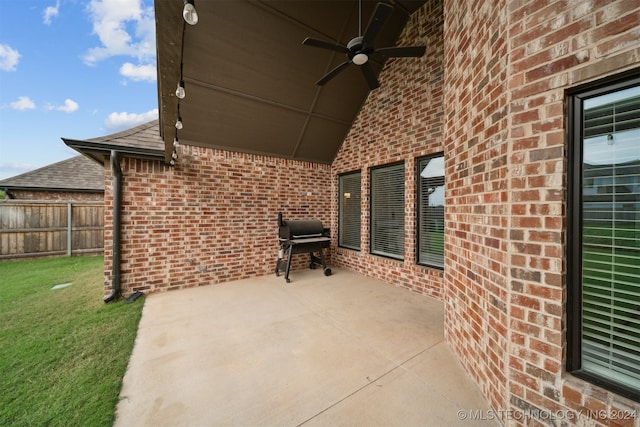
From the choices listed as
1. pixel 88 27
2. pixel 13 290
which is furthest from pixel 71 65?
pixel 13 290

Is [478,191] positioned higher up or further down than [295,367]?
higher up

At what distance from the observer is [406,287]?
396cm

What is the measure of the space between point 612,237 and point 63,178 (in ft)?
42.0

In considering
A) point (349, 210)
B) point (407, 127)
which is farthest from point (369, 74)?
point (349, 210)

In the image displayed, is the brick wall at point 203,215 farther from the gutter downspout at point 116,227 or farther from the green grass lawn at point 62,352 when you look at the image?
the green grass lawn at point 62,352

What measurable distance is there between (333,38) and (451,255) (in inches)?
144

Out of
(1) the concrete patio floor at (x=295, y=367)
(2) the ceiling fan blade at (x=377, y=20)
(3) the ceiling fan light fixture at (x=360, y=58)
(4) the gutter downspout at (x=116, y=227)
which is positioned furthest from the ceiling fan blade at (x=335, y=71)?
(4) the gutter downspout at (x=116, y=227)

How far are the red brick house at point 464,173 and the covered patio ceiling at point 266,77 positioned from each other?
0.03m

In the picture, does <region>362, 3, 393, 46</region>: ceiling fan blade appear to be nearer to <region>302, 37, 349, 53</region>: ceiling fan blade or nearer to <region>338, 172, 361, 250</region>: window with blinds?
<region>302, 37, 349, 53</region>: ceiling fan blade

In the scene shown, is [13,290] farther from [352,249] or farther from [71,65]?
[71,65]

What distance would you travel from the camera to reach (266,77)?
3.79 m

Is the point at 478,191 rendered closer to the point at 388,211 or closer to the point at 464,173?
the point at 464,173

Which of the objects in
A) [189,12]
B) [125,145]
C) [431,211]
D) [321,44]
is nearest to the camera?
[189,12]

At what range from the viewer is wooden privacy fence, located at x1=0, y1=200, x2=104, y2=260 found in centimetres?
604
